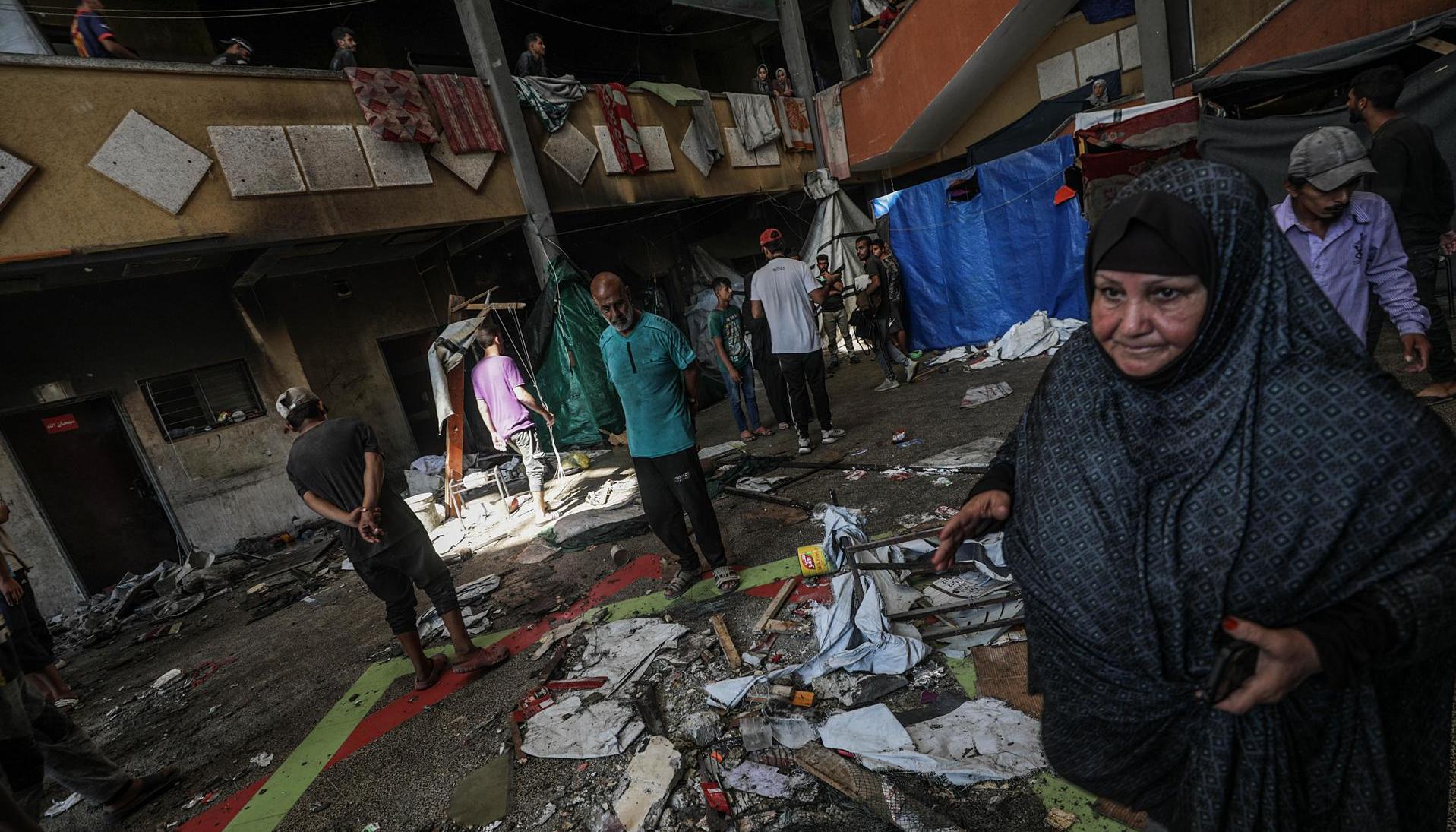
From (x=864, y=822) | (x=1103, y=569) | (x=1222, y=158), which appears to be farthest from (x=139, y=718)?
(x=1222, y=158)

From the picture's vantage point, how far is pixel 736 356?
7191mm

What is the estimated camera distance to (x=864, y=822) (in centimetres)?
206

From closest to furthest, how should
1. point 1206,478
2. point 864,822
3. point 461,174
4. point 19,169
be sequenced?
point 1206,478, point 864,822, point 19,169, point 461,174

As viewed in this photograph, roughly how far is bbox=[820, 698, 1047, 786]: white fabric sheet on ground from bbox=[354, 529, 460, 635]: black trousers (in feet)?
8.22

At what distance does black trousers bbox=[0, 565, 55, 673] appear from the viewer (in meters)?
4.19

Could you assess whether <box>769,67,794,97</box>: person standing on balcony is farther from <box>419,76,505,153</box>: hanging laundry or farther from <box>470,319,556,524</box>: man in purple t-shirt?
<box>470,319,556,524</box>: man in purple t-shirt

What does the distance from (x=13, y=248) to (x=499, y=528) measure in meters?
→ 4.89

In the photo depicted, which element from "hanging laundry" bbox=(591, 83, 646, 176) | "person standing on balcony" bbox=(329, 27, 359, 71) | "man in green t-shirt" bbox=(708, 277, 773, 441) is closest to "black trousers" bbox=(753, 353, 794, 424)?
"man in green t-shirt" bbox=(708, 277, 773, 441)

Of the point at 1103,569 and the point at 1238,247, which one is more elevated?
the point at 1238,247

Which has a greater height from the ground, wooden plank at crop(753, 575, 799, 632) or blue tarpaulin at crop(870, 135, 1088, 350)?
blue tarpaulin at crop(870, 135, 1088, 350)

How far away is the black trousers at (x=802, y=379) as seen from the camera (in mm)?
6121

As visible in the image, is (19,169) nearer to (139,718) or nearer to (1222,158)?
(139,718)

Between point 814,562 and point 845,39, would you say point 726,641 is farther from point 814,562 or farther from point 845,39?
point 845,39

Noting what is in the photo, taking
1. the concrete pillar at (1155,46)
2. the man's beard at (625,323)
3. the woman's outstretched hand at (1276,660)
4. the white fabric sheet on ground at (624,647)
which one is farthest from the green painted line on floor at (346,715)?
the concrete pillar at (1155,46)
